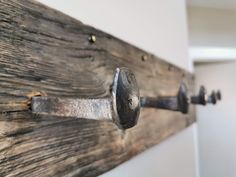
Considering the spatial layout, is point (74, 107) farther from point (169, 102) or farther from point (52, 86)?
point (169, 102)

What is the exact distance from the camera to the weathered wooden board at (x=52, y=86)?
25cm

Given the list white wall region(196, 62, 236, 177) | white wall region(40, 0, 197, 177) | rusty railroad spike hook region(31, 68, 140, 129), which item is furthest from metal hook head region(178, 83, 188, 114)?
white wall region(196, 62, 236, 177)

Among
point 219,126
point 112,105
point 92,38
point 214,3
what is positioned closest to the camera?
point 112,105

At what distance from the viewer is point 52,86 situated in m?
0.30

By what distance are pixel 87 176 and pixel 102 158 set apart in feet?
0.14

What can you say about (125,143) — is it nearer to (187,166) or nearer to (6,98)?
(6,98)

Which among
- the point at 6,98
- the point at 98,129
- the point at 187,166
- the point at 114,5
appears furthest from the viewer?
the point at 187,166

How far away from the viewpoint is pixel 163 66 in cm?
68

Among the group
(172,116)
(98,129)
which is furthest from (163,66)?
(98,129)

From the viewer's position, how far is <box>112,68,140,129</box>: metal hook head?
21cm

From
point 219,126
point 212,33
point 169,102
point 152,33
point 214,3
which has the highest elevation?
point 214,3

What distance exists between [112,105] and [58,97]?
0.08 m

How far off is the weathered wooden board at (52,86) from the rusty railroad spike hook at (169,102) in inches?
2.3

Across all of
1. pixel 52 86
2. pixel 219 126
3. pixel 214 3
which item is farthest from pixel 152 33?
pixel 219 126
